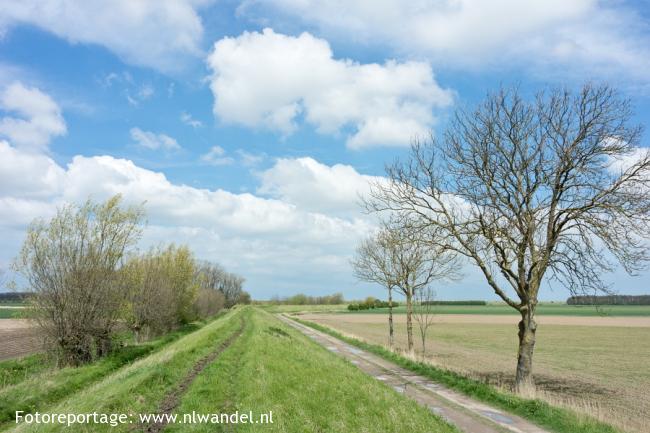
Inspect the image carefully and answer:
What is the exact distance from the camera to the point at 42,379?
17.5m

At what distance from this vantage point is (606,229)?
16.0 metres

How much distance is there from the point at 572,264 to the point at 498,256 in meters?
2.66

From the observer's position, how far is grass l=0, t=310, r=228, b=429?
44.2ft

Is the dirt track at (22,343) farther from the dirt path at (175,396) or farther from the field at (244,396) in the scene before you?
the dirt path at (175,396)

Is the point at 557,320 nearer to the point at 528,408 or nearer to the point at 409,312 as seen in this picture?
the point at 409,312

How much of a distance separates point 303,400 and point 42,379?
40.1ft

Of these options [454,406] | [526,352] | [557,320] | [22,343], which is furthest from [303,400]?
[557,320]

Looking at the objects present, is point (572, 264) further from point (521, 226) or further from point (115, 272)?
point (115, 272)

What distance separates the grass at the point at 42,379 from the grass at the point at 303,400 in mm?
4864

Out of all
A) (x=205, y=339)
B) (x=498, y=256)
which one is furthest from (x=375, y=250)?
(x=498, y=256)

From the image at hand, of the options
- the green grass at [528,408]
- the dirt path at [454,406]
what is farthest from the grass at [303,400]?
the green grass at [528,408]

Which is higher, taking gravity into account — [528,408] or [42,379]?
[528,408]

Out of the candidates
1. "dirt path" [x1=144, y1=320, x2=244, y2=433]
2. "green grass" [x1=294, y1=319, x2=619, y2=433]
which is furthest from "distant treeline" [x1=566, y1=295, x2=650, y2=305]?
"dirt path" [x1=144, y1=320, x2=244, y2=433]

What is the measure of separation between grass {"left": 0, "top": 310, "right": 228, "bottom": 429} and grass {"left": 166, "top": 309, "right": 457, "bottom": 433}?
486 cm
